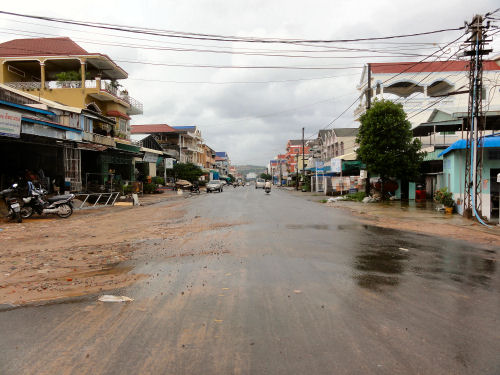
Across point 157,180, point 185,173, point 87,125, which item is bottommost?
point 157,180

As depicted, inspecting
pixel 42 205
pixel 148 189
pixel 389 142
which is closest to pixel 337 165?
pixel 389 142

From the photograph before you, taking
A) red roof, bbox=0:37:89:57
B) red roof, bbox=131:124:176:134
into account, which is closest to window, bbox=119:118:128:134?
red roof, bbox=0:37:89:57

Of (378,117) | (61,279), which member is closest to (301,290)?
(61,279)

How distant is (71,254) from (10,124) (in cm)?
975

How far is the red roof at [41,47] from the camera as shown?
30703 millimetres

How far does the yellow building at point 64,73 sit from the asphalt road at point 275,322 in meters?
27.2

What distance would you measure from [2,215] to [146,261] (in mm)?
11056

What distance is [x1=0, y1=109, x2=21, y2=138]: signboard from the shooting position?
13.9 m

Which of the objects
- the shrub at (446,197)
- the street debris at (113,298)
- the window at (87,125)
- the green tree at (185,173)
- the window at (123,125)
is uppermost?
the window at (123,125)

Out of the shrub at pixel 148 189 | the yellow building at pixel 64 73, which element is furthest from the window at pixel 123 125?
the shrub at pixel 148 189

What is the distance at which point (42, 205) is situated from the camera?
14.5 m

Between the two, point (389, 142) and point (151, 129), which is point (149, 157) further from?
point (151, 129)

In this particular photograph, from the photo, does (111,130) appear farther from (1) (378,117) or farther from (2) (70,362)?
(2) (70,362)

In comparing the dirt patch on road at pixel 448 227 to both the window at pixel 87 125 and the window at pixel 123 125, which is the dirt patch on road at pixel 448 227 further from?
the window at pixel 123 125
